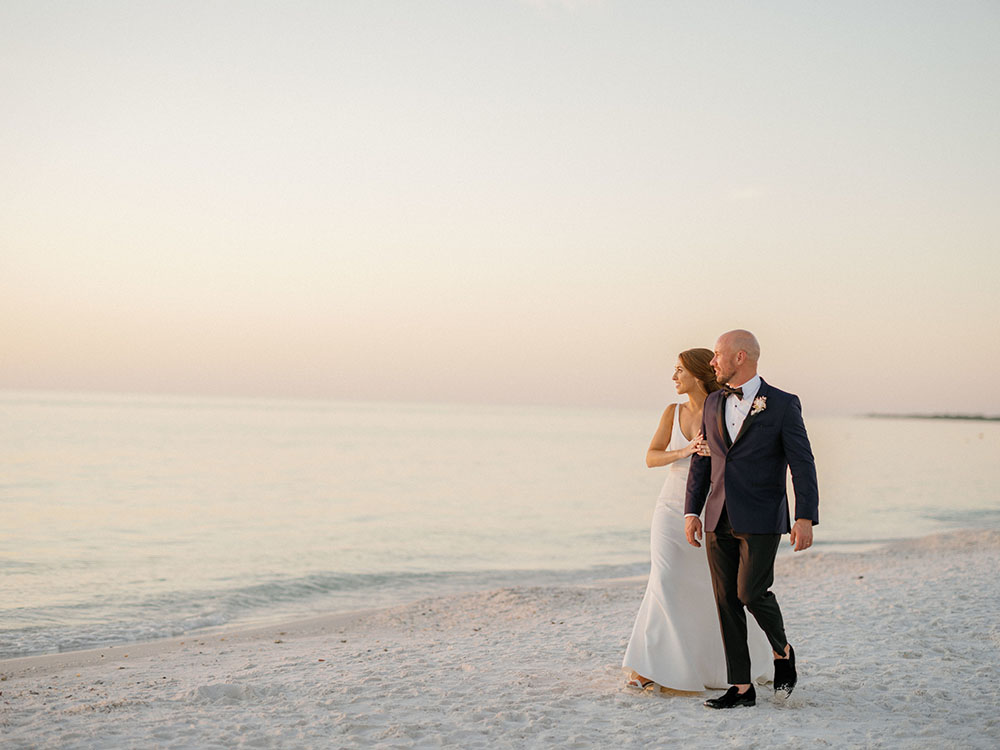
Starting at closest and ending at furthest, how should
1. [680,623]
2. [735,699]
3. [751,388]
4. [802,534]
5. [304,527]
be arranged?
[802,534] < [751,388] < [735,699] < [680,623] < [304,527]

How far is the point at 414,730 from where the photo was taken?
14.5ft

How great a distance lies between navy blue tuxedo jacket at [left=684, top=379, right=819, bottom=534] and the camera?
173 inches

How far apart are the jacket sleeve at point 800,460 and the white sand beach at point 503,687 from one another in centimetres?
118

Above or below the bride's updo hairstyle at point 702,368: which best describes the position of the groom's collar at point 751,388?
below

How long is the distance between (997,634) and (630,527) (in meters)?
13.5

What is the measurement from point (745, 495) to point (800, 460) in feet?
1.14

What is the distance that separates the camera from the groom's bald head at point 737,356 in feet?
15.1

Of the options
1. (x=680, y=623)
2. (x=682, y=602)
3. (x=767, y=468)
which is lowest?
(x=680, y=623)

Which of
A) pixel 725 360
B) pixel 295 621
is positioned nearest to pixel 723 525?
pixel 725 360

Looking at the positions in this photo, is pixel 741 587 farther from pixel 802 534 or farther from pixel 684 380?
pixel 684 380

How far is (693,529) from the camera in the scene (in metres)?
4.78

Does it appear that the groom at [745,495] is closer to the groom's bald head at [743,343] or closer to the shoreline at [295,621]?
the groom's bald head at [743,343]

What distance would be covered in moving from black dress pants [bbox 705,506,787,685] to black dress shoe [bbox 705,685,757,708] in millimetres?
62

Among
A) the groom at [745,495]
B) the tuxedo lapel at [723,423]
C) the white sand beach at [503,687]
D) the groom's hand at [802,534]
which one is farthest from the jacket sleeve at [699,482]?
the white sand beach at [503,687]
